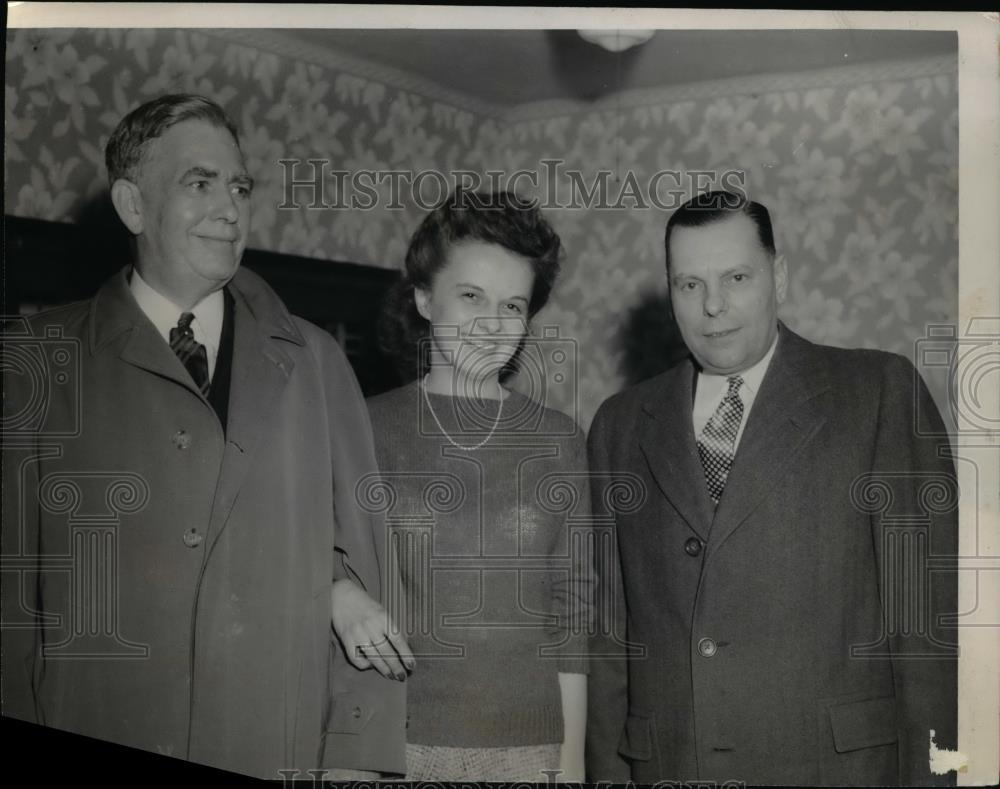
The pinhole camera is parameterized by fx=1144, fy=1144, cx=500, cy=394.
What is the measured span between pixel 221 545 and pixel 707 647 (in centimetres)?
108

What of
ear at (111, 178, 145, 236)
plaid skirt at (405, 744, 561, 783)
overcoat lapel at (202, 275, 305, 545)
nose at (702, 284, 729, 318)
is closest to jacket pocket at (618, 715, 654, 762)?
plaid skirt at (405, 744, 561, 783)

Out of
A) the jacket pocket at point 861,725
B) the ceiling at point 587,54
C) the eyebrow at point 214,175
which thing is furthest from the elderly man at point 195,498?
the jacket pocket at point 861,725

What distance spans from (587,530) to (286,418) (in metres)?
0.72

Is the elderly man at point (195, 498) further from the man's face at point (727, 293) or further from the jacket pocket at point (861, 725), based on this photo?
the jacket pocket at point (861, 725)

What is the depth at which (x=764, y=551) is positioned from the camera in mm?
2432

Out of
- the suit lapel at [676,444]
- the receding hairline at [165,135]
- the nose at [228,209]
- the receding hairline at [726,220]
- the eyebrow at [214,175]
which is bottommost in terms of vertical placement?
the suit lapel at [676,444]

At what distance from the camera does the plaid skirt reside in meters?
2.51

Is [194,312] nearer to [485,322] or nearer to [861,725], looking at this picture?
[485,322]

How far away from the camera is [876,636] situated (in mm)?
2463

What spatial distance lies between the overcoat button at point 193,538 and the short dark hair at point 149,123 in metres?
0.82

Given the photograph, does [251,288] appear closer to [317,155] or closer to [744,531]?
[317,155]

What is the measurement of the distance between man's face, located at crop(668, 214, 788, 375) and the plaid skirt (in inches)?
36.4

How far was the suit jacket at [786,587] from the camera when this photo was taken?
2.43 meters

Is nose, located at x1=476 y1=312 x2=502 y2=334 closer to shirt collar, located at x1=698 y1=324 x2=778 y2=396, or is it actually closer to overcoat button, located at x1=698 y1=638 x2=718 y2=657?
shirt collar, located at x1=698 y1=324 x2=778 y2=396
